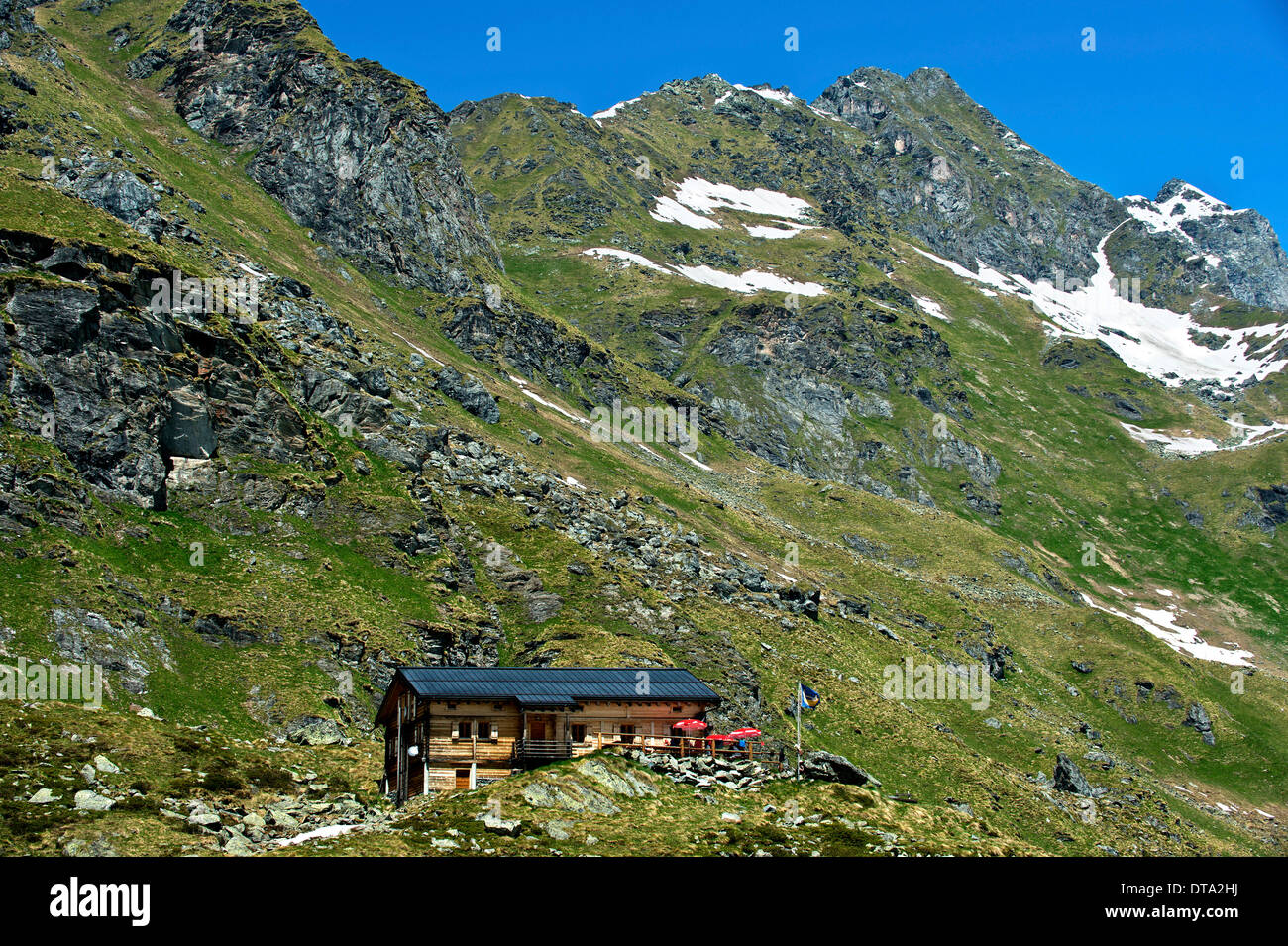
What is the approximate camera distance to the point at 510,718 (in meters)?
48.1

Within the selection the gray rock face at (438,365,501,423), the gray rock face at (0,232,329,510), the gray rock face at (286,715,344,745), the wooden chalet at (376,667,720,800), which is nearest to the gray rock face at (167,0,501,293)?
the gray rock face at (438,365,501,423)

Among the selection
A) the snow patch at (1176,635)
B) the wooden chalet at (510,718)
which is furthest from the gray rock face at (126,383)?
the snow patch at (1176,635)

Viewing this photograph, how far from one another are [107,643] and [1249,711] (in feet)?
501

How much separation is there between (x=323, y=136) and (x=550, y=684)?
141501 millimetres

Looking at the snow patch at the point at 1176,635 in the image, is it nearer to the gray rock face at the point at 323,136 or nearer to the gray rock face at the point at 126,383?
the gray rock face at the point at 323,136

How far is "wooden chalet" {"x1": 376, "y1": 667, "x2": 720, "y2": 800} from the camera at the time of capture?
46.7m

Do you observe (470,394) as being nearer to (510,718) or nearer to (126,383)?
(126,383)

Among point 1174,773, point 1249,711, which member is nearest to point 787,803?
point 1174,773

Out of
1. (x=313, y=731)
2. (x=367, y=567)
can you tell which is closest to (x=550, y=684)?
(x=313, y=731)

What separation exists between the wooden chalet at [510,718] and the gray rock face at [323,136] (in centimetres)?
12105

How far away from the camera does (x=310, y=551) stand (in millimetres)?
74562

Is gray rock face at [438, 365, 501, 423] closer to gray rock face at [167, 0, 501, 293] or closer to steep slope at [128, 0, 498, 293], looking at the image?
steep slope at [128, 0, 498, 293]

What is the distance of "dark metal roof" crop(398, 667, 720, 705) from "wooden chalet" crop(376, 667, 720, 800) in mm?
55
